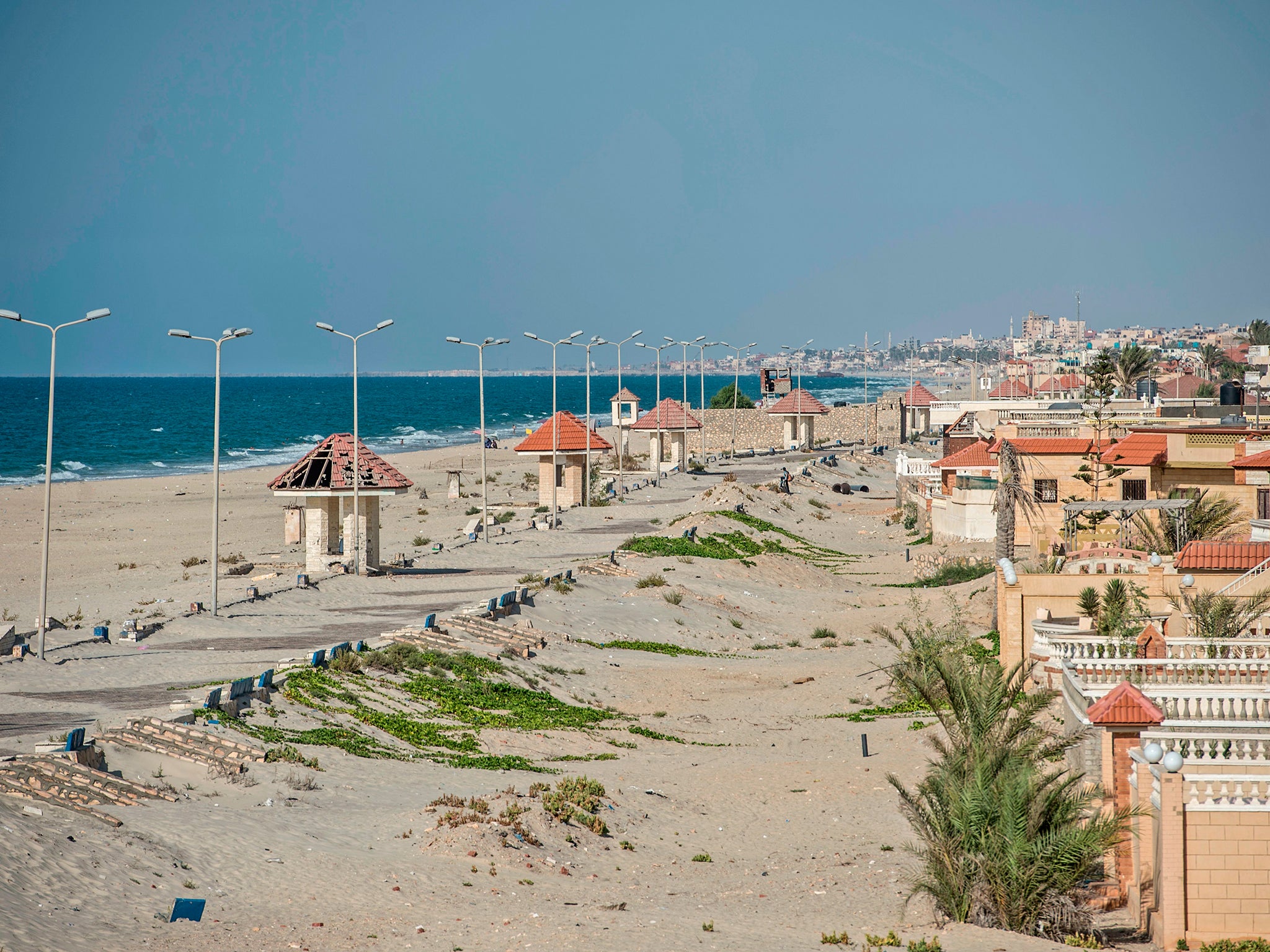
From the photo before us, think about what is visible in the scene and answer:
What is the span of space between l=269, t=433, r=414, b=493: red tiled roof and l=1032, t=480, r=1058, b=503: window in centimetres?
1747

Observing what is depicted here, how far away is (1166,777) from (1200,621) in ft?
26.3

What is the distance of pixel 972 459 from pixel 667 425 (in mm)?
26493

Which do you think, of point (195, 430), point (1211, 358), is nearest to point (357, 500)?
point (1211, 358)

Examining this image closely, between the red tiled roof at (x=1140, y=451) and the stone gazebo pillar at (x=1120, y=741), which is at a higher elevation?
the red tiled roof at (x=1140, y=451)

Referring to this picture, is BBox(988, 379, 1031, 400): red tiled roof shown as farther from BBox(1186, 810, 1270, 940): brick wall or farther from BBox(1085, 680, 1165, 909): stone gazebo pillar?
BBox(1186, 810, 1270, 940): brick wall

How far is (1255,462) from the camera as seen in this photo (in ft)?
96.2

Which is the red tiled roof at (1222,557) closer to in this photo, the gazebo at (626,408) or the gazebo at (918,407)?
the gazebo at (626,408)

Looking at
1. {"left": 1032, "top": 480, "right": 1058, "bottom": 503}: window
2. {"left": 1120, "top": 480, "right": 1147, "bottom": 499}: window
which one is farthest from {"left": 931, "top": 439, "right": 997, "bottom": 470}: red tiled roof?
{"left": 1120, "top": 480, "right": 1147, "bottom": 499}: window

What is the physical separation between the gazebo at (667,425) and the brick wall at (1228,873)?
54.3 m

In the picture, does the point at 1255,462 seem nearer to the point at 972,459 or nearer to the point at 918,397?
the point at 972,459

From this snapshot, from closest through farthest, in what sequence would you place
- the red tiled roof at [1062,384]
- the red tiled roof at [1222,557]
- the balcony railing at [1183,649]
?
the balcony railing at [1183,649]
the red tiled roof at [1222,557]
the red tiled roof at [1062,384]

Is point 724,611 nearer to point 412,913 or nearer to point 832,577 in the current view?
point 832,577

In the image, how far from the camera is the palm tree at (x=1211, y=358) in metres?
97.2

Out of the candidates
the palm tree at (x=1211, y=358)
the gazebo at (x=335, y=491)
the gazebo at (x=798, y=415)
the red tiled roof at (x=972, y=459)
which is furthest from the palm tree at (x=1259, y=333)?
the gazebo at (x=335, y=491)
